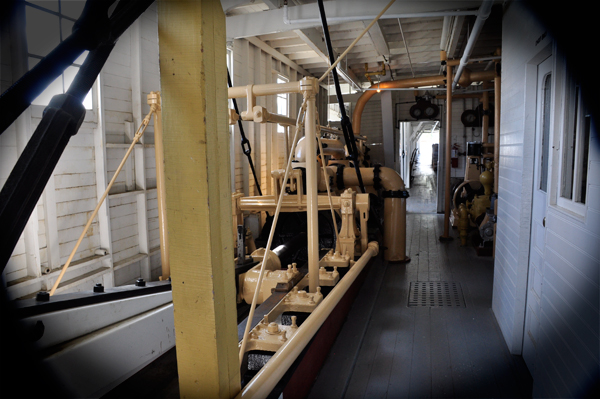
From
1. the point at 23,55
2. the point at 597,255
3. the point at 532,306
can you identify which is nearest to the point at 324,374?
the point at 532,306

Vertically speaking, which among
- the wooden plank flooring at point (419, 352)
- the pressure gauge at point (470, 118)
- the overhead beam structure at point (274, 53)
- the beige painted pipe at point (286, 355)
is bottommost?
the wooden plank flooring at point (419, 352)

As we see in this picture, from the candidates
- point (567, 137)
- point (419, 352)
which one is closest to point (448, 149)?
point (419, 352)

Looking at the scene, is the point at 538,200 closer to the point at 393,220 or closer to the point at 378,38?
the point at 393,220

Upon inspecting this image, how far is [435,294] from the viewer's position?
441cm

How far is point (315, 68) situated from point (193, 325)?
996 cm

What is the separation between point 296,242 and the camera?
486 cm

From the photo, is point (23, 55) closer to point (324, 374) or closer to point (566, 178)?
point (324, 374)

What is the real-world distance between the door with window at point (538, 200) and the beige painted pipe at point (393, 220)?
2.75 meters

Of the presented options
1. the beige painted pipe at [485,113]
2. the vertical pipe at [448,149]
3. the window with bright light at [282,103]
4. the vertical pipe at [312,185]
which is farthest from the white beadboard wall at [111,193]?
the beige painted pipe at [485,113]

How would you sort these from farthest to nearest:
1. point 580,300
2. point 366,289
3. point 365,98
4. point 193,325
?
point 365,98 < point 366,289 < point 580,300 < point 193,325

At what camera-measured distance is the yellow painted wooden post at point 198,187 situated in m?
1.18

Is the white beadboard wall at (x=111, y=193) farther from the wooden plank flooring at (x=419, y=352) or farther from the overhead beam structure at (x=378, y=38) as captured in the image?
the overhead beam structure at (x=378, y=38)

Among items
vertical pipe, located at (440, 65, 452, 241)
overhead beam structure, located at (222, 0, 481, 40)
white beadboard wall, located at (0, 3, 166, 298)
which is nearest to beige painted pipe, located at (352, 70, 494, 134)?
vertical pipe, located at (440, 65, 452, 241)

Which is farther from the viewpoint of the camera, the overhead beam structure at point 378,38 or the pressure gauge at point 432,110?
the pressure gauge at point 432,110
